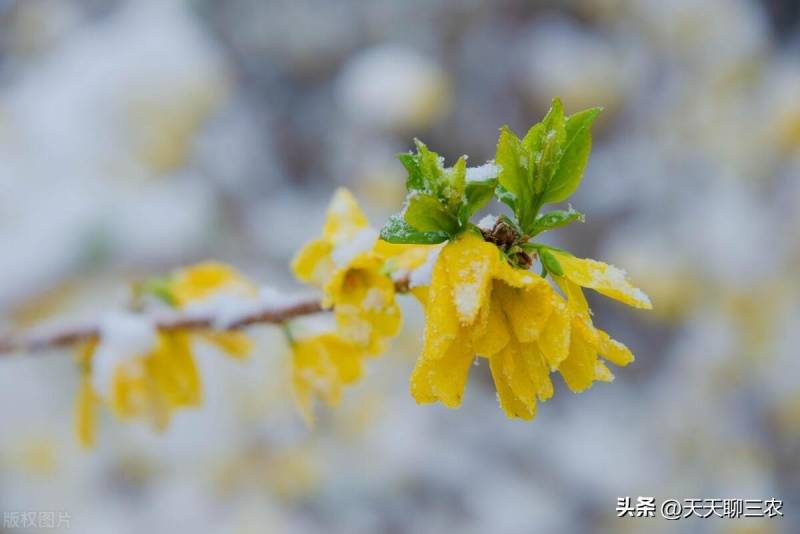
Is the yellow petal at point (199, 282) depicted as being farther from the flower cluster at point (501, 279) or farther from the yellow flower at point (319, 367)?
the flower cluster at point (501, 279)

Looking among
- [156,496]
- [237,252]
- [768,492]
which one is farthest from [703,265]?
[156,496]

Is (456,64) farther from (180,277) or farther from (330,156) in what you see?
(180,277)

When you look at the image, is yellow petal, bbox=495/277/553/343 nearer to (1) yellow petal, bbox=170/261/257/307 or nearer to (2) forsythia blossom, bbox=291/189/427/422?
(2) forsythia blossom, bbox=291/189/427/422

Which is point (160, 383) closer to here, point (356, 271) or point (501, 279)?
point (356, 271)

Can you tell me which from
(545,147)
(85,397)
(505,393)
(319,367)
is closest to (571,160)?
(545,147)

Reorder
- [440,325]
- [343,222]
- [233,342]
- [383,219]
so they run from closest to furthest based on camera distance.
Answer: [440,325]
[343,222]
[233,342]
[383,219]

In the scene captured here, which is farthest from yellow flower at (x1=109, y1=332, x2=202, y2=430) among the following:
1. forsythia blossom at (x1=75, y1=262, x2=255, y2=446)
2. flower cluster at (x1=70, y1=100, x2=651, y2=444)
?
flower cluster at (x1=70, y1=100, x2=651, y2=444)

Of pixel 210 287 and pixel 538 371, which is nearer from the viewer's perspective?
pixel 538 371
